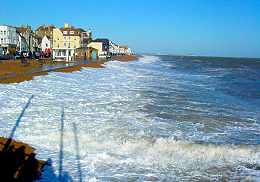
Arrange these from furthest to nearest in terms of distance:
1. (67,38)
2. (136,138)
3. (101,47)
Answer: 1. (101,47)
2. (67,38)
3. (136,138)

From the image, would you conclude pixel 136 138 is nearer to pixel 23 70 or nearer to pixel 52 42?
pixel 23 70

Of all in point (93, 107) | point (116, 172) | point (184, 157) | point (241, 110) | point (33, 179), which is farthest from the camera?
point (241, 110)

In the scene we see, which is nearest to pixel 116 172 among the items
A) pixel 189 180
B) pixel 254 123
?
pixel 189 180

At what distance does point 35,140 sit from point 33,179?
12.6 feet

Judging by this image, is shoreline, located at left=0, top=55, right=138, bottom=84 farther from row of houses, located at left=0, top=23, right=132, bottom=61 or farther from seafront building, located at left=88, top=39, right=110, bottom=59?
seafront building, located at left=88, top=39, right=110, bottom=59

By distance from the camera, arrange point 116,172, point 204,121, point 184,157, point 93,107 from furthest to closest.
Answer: point 93,107 → point 204,121 → point 184,157 → point 116,172

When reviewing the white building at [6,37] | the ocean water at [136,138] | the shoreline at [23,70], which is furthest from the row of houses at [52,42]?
the ocean water at [136,138]

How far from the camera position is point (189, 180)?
10641mm

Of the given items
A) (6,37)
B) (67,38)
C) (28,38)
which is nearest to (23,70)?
(6,37)

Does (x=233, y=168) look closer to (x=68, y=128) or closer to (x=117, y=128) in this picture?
(x=117, y=128)

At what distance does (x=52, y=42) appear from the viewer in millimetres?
118375

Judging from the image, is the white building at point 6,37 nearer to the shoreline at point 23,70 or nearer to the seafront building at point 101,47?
the seafront building at point 101,47

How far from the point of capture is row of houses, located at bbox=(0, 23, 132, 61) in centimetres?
9062

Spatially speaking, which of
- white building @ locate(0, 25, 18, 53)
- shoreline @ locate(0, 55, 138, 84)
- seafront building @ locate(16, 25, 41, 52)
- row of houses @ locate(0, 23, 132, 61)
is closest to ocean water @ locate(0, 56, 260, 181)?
shoreline @ locate(0, 55, 138, 84)
